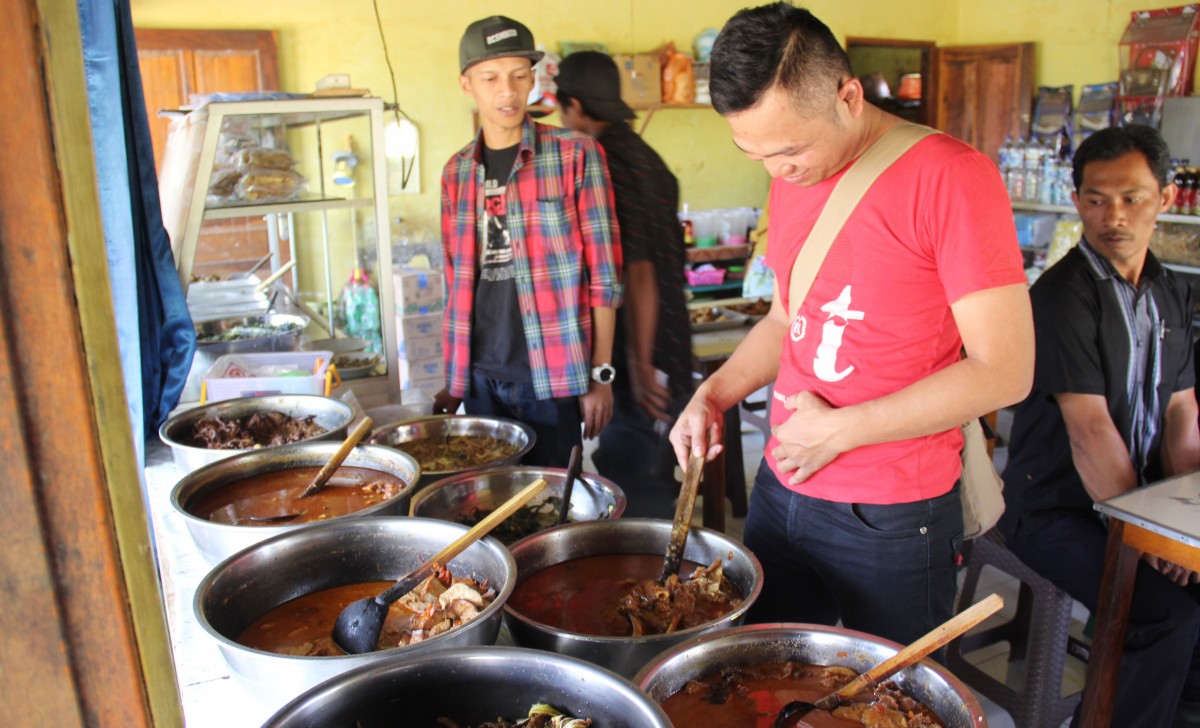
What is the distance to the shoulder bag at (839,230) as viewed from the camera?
4.88 feet

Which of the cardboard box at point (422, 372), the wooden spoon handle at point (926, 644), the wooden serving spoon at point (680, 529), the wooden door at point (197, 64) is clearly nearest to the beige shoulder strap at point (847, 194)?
the wooden serving spoon at point (680, 529)

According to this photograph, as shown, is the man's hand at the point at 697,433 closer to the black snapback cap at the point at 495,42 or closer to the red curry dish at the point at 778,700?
the red curry dish at the point at 778,700

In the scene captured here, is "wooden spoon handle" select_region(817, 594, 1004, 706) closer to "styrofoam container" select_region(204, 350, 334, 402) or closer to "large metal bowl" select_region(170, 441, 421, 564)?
"large metal bowl" select_region(170, 441, 421, 564)

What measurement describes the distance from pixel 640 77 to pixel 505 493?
588 cm

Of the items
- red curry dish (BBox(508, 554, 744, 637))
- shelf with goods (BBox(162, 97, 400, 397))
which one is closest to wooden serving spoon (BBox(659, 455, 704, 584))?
red curry dish (BBox(508, 554, 744, 637))

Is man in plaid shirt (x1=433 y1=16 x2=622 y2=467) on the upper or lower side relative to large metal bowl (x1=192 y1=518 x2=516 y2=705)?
upper

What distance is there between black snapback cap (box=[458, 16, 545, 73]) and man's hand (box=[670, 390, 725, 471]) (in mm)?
1363

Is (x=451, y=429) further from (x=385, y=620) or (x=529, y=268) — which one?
(x=385, y=620)

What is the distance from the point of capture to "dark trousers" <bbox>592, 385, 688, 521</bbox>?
316 cm

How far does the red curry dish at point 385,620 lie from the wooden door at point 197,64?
5288mm

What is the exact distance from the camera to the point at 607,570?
1599 mm

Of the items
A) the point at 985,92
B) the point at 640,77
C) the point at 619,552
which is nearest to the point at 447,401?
the point at 619,552

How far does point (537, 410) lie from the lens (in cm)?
280

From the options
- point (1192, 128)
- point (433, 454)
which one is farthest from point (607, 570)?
point (1192, 128)
